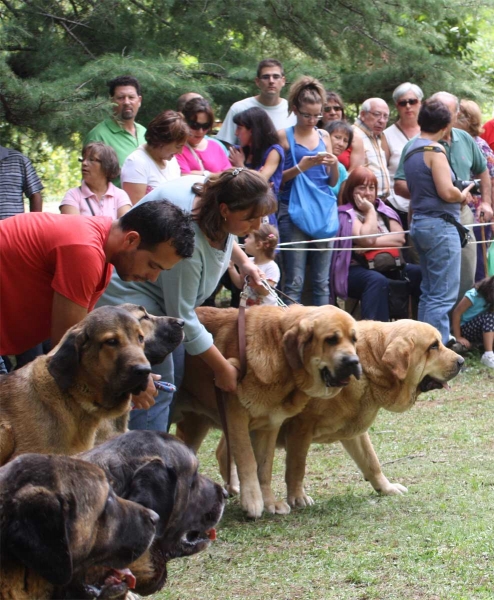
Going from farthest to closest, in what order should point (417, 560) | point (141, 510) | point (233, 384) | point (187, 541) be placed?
point (233, 384)
point (417, 560)
point (187, 541)
point (141, 510)

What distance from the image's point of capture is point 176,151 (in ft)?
26.7

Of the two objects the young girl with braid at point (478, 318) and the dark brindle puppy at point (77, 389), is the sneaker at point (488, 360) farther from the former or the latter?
the dark brindle puppy at point (77, 389)

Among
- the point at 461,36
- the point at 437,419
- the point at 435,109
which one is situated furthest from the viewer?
the point at 461,36

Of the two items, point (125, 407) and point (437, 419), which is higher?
point (125, 407)

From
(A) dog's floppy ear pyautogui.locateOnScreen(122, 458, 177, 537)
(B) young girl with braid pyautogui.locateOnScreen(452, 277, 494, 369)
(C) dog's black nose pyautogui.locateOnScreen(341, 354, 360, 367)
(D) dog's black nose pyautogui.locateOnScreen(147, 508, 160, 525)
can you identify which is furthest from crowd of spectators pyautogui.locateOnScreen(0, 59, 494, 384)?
(D) dog's black nose pyautogui.locateOnScreen(147, 508, 160, 525)

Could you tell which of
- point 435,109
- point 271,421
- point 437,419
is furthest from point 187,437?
point 435,109

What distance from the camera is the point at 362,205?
34.5ft

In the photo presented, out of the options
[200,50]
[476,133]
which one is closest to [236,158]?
[200,50]

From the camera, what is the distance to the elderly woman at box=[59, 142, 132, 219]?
26.7 feet

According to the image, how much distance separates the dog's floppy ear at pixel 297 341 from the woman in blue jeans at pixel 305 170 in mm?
3201

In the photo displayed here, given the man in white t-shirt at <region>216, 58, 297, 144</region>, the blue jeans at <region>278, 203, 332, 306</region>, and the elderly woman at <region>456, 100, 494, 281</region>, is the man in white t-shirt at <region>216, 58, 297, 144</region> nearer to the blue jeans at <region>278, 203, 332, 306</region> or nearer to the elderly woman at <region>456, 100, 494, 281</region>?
the blue jeans at <region>278, 203, 332, 306</region>

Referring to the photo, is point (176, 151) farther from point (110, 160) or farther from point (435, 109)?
point (435, 109)

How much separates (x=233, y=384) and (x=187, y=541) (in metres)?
2.23

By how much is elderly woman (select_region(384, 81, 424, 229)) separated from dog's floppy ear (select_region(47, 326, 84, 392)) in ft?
23.8
